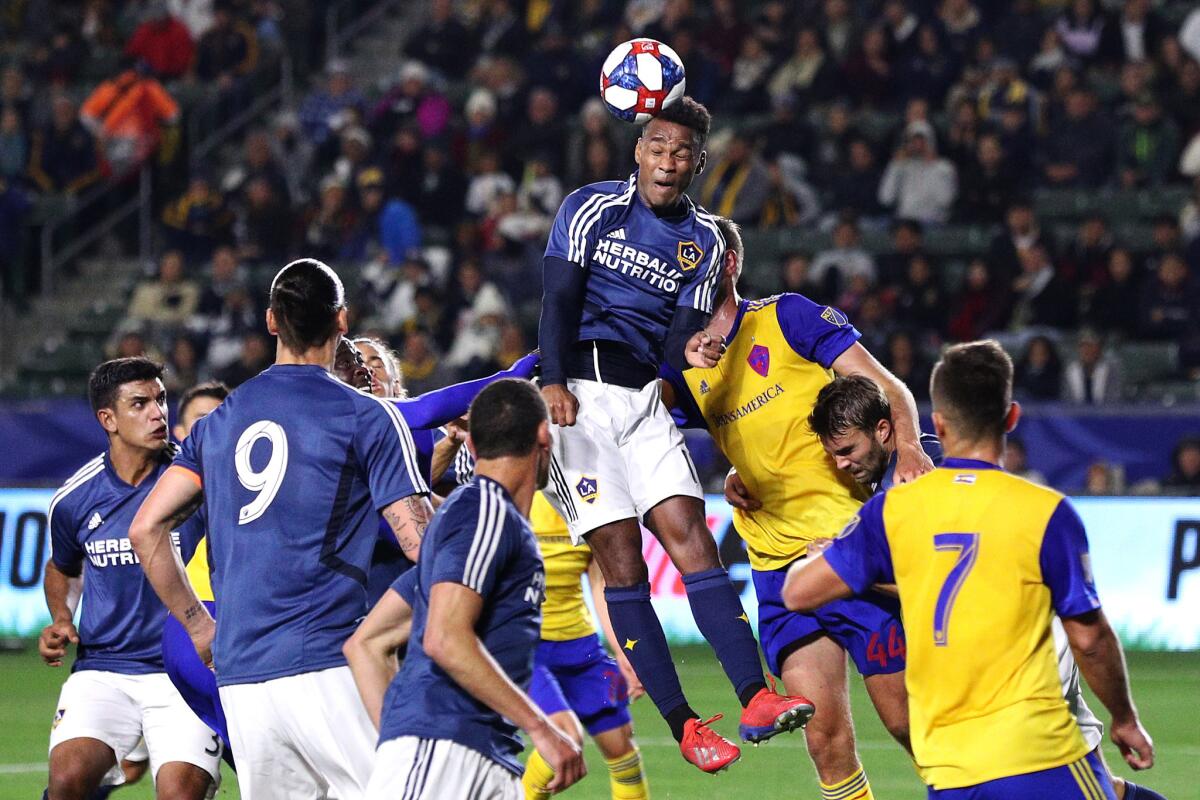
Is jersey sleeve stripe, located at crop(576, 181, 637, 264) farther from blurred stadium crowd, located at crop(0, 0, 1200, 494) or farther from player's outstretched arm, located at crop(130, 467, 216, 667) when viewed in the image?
blurred stadium crowd, located at crop(0, 0, 1200, 494)

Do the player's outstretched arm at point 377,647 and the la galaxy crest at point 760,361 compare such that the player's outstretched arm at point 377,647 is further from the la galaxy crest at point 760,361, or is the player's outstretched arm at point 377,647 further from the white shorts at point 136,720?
the la galaxy crest at point 760,361

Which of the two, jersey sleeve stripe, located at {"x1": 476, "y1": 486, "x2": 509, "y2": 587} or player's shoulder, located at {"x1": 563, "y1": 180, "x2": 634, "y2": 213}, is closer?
jersey sleeve stripe, located at {"x1": 476, "y1": 486, "x2": 509, "y2": 587}

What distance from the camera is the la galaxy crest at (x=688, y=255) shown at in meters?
6.85

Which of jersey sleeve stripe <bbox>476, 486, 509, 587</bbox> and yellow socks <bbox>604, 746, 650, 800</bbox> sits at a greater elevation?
jersey sleeve stripe <bbox>476, 486, 509, 587</bbox>

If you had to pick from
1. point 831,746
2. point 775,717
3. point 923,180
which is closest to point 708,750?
point 775,717

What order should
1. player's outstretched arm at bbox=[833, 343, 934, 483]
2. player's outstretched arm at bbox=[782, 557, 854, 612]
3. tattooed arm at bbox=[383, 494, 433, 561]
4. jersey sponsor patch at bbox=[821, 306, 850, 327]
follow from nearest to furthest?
player's outstretched arm at bbox=[782, 557, 854, 612]
tattooed arm at bbox=[383, 494, 433, 561]
player's outstretched arm at bbox=[833, 343, 934, 483]
jersey sponsor patch at bbox=[821, 306, 850, 327]

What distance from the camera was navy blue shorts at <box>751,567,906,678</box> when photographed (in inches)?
273

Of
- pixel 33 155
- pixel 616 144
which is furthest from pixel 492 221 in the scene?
pixel 33 155

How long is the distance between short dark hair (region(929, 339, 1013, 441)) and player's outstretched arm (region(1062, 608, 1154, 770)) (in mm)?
549

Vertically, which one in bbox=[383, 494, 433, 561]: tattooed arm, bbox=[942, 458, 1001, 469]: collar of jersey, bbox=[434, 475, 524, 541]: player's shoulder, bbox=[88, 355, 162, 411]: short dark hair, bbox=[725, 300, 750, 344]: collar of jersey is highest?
bbox=[942, 458, 1001, 469]: collar of jersey

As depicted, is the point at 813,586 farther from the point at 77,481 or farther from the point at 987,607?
the point at 77,481

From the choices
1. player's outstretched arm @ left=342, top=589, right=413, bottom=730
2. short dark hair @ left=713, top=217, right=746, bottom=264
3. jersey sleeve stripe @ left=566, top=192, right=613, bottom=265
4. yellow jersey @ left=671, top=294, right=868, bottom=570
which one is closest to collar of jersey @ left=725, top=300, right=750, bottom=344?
yellow jersey @ left=671, top=294, right=868, bottom=570

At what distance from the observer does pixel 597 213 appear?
6746 mm

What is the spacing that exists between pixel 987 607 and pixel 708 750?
77.3 inches
